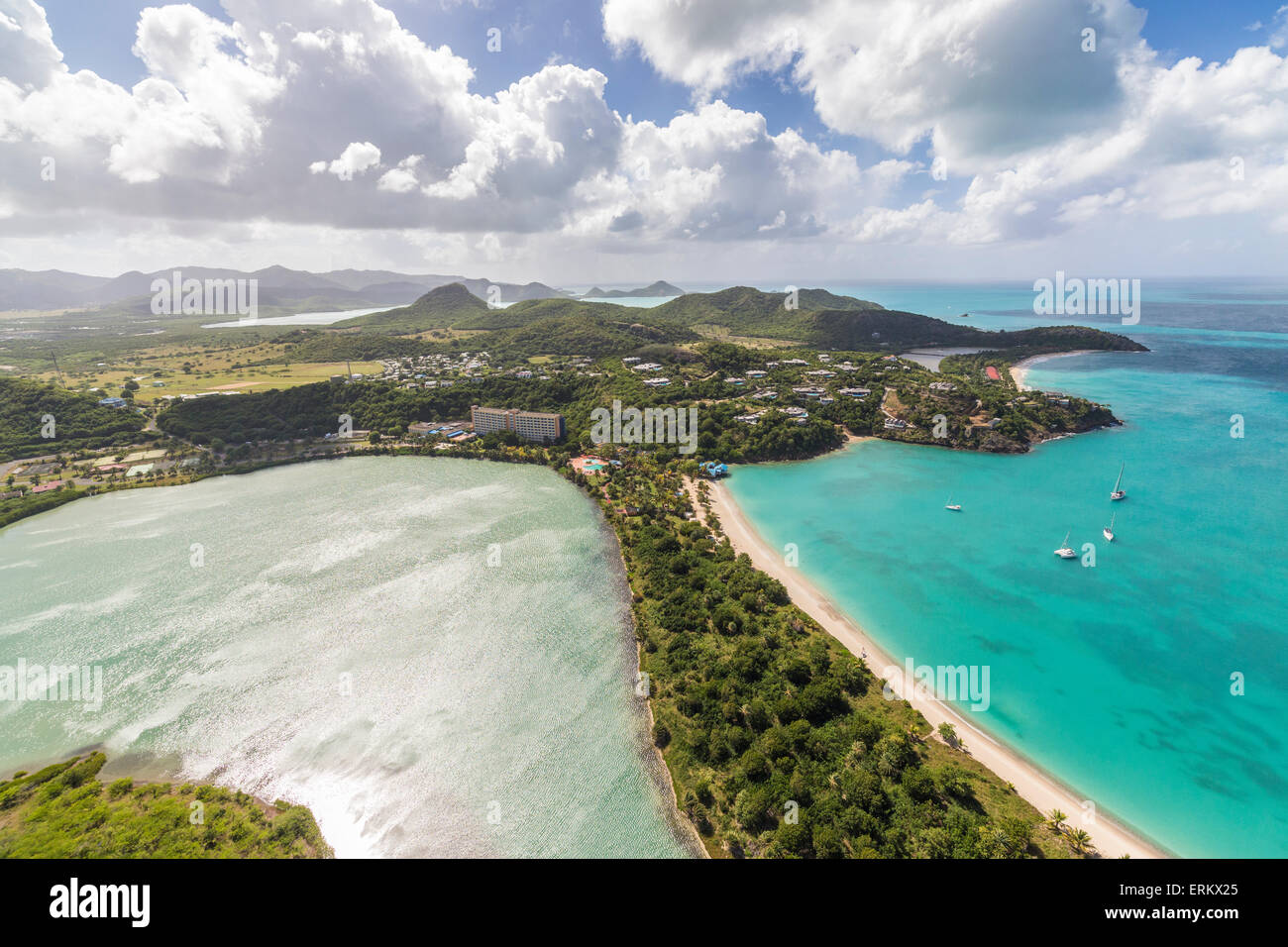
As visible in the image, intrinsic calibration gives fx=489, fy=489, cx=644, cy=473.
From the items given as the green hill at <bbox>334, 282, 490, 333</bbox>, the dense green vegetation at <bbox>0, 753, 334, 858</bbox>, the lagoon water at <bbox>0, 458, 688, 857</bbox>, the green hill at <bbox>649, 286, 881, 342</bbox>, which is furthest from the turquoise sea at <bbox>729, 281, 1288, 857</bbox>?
the green hill at <bbox>334, 282, 490, 333</bbox>

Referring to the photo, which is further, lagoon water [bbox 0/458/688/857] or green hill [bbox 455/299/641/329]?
green hill [bbox 455/299/641/329]

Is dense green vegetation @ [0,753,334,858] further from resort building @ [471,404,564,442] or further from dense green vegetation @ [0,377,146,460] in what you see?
dense green vegetation @ [0,377,146,460]

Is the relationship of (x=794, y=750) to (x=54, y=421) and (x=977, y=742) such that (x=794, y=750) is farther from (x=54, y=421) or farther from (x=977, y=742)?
(x=54, y=421)

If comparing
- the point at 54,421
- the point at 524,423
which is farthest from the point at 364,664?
the point at 54,421

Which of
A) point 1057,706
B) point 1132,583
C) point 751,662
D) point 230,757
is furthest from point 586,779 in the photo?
point 1132,583

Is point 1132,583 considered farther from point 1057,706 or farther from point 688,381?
point 688,381
